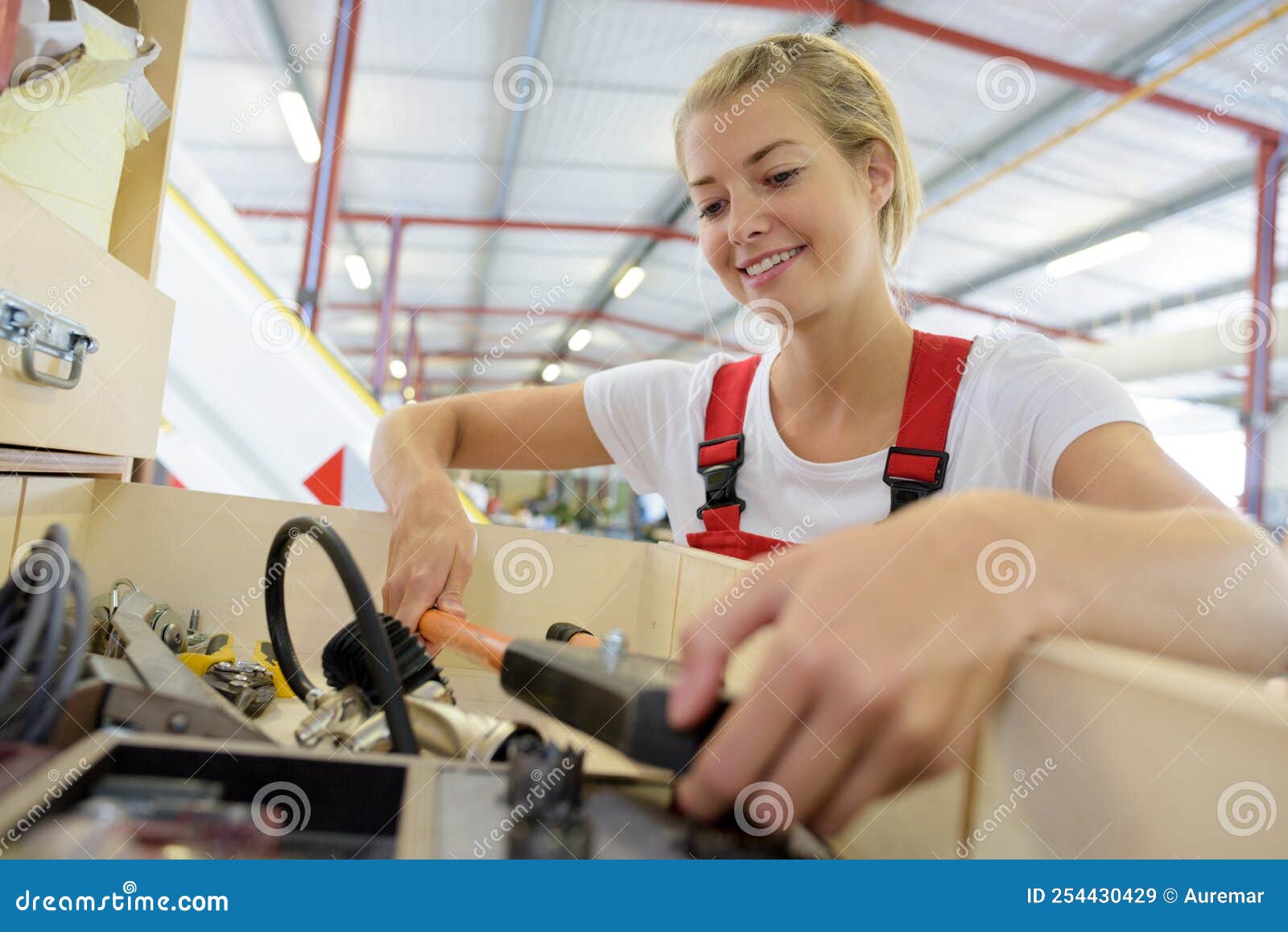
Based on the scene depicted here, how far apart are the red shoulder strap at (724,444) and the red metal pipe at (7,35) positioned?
32.9 inches

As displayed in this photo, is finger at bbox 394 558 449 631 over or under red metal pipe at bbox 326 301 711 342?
under

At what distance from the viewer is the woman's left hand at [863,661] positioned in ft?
0.96

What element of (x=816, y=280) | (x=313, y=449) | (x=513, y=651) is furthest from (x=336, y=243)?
(x=513, y=651)

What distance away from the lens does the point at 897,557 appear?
1.05ft

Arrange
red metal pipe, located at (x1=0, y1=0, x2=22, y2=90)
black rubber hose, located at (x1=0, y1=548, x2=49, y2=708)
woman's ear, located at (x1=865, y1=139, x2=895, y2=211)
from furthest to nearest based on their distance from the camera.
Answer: woman's ear, located at (x1=865, y1=139, x2=895, y2=211), red metal pipe, located at (x1=0, y1=0, x2=22, y2=90), black rubber hose, located at (x1=0, y1=548, x2=49, y2=708)

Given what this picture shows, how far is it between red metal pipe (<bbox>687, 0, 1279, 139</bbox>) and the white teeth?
12.5ft

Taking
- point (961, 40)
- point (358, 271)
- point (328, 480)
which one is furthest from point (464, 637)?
point (358, 271)

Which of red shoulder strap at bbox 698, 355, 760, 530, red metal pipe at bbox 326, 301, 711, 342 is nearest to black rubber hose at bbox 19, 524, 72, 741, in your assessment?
red shoulder strap at bbox 698, 355, 760, 530

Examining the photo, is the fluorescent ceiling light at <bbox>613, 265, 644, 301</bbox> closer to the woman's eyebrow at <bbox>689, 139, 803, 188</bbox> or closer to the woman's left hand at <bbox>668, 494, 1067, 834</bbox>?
the woman's eyebrow at <bbox>689, 139, 803, 188</bbox>

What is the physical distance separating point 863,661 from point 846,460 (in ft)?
2.64

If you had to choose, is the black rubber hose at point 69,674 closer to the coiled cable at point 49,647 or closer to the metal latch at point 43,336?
the coiled cable at point 49,647

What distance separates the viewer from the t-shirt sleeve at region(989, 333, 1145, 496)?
0.90 metres

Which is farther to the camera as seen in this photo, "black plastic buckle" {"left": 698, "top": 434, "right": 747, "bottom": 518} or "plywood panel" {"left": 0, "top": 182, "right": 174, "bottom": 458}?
"black plastic buckle" {"left": 698, "top": 434, "right": 747, "bottom": 518}
